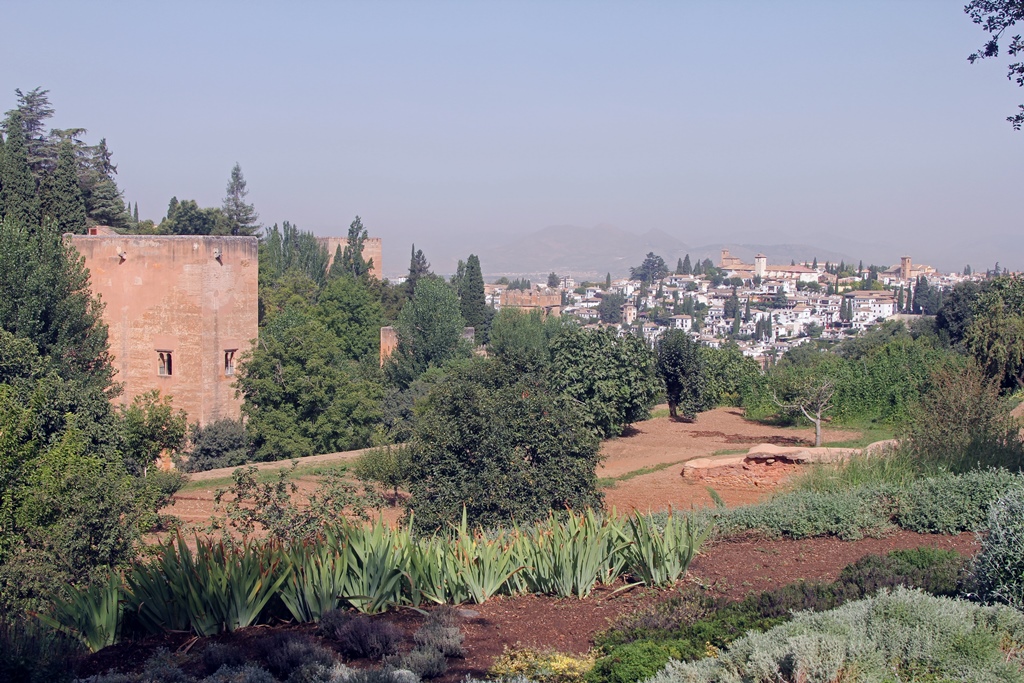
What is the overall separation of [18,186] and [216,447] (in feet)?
35.7

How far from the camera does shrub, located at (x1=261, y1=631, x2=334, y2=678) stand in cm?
473

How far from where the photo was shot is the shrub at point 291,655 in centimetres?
473

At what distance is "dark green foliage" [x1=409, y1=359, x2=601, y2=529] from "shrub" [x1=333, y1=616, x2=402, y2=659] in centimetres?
482

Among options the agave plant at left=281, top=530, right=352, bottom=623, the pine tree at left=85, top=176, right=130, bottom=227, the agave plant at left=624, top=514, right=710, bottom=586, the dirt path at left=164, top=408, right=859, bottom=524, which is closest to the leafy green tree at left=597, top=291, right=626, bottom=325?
the pine tree at left=85, top=176, right=130, bottom=227

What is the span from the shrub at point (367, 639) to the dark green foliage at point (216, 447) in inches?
759

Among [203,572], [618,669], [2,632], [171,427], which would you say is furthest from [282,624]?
[171,427]

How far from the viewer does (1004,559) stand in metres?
5.21

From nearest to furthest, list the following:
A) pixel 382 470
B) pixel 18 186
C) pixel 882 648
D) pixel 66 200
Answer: pixel 882 648 < pixel 382 470 < pixel 18 186 < pixel 66 200

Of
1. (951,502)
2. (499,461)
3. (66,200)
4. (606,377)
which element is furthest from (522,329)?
(951,502)

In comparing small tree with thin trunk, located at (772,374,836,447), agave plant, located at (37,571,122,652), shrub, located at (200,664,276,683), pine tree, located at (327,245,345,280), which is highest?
pine tree, located at (327,245,345,280)

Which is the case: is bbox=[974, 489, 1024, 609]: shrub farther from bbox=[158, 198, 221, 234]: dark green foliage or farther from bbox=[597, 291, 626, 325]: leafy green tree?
bbox=[597, 291, 626, 325]: leafy green tree

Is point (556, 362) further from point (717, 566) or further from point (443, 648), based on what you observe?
point (443, 648)

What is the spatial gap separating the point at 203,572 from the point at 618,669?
2.73 meters

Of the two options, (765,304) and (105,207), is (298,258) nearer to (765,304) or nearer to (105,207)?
(105,207)
